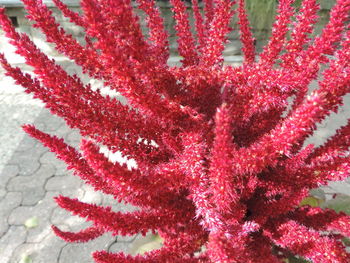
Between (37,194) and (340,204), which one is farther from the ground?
(340,204)

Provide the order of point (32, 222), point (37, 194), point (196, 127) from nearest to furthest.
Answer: point (196, 127), point (32, 222), point (37, 194)

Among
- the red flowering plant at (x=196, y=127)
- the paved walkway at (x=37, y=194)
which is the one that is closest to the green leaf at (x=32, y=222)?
the paved walkway at (x=37, y=194)

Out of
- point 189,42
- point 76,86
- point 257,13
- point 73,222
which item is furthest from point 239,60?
point 76,86

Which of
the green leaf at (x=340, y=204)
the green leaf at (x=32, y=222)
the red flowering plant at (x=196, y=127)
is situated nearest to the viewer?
the red flowering plant at (x=196, y=127)

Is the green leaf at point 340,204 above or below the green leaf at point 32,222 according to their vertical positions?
above

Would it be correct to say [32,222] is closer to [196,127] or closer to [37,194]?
[37,194]

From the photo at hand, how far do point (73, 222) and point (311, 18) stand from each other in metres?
1.67

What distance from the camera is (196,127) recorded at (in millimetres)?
529

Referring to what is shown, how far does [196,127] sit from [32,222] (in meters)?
1.66

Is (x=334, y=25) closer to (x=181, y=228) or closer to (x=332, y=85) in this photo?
(x=332, y=85)

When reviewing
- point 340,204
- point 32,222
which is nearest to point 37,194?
point 32,222

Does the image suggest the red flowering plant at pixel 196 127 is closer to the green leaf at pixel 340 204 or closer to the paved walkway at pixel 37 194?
the green leaf at pixel 340 204

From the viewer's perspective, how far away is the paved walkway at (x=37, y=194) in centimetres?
172

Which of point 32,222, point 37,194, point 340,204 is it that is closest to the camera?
point 340,204
